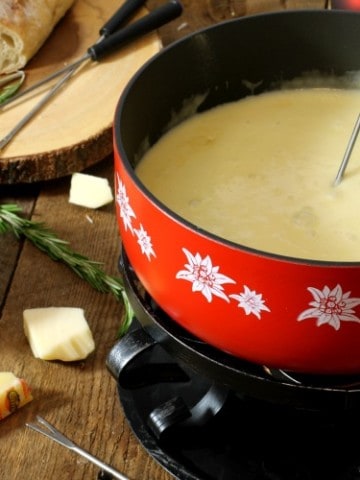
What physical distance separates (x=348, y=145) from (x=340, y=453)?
40cm

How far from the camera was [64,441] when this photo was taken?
110cm

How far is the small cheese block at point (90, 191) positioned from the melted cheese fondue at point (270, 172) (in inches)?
12.4

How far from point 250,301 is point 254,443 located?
302 millimetres

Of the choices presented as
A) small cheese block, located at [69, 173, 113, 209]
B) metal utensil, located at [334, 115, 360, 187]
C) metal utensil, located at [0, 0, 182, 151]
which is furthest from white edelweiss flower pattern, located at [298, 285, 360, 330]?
metal utensil, located at [0, 0, 182, 151]

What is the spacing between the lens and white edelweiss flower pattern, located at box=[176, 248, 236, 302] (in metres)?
0.85

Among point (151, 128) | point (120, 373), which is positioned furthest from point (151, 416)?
point (151, 128)

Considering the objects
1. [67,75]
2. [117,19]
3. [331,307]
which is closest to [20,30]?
[67,75]

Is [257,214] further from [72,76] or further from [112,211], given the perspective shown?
[72,76]

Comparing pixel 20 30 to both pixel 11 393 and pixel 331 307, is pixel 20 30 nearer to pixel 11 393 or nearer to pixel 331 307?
pixel 11 393

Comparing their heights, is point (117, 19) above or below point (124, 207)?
below

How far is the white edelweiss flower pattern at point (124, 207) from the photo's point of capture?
928 mm

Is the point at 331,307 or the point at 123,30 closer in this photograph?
the point at 331,307

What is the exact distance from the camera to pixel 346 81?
1.31m

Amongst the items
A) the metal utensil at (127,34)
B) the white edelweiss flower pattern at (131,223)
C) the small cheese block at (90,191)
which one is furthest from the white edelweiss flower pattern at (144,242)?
the metal utensil at (127,34)
